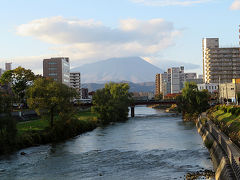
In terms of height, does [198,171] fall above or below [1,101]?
below

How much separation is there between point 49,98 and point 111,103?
46189mm

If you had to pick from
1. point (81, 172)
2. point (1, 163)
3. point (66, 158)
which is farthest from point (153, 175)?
point (1, 163)

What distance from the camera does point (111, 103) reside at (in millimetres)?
113438

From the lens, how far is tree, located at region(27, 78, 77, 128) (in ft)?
224

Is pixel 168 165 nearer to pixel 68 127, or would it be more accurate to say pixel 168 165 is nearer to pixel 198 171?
pixel 198 171

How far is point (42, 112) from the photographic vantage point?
71.1 m

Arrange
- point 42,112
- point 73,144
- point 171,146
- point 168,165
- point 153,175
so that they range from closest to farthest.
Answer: point 153,175 < point 168,165 < point 171,146 < point 73,144 < point 42,112

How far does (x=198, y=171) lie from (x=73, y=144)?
93.9ft

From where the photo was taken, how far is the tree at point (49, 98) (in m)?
68.2

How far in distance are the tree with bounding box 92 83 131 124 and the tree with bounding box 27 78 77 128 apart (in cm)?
3922

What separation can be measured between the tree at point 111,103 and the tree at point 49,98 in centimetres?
3922

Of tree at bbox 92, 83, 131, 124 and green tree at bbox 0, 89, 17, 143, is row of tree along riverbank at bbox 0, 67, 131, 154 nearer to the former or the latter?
green tree at bbox 0, 89, 17, 143

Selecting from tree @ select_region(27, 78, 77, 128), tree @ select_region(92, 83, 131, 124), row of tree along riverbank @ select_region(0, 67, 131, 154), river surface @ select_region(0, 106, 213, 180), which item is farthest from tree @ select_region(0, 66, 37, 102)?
river surface @ select_region(0, 106, 213, 180)

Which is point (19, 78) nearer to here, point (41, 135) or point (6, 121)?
point (41, 135)
